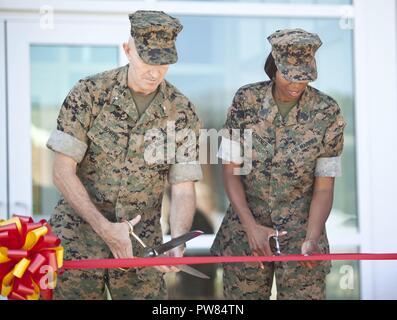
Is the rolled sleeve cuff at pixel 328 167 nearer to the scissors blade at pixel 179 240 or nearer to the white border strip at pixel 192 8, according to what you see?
the scissors blade at pixel 179 240

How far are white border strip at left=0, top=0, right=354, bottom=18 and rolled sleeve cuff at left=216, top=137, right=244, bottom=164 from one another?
1.09 meters

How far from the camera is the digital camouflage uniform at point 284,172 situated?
327 cm

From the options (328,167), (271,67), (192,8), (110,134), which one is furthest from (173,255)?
(192,8)

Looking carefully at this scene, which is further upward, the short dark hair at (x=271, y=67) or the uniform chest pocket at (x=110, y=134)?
the short dark hair at (x=271, y=67)

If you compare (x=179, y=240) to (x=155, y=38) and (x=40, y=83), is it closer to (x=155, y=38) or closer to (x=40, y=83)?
(x=155, y=38)

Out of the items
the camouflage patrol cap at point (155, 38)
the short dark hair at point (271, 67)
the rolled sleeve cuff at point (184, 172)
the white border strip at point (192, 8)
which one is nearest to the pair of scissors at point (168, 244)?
the rolled sleeve cuff at point (184, 172)

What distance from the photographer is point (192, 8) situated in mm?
4191

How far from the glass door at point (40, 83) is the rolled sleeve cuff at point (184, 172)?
1.12m

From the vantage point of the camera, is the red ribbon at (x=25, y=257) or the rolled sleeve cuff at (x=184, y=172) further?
the rolled sleeve cuff at (x=184, y=172)

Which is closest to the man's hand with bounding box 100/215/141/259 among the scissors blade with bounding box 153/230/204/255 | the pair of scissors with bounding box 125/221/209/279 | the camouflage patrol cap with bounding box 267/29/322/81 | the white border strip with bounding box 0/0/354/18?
the pair of scissors with bounding box 125/221/209/279

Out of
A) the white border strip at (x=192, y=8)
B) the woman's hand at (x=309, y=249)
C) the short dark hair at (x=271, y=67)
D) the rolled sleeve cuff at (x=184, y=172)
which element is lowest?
the woman's hand at (x=309, y=249)

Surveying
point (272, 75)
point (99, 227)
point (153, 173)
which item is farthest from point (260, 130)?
point (99, 227)

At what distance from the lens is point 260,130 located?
3.31 meters

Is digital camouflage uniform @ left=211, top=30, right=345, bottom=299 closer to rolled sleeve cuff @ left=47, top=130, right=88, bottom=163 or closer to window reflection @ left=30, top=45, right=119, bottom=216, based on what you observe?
rolled sleeve cuff @ left=47, top=130, right=88, bottom=163
